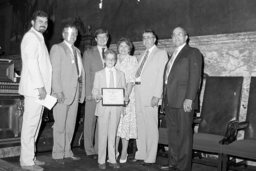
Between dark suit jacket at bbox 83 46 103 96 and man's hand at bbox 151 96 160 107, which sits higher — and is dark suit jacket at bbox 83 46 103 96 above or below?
above

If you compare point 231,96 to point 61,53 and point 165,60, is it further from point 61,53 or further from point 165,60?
point 61,53

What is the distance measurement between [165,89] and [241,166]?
1.53 m

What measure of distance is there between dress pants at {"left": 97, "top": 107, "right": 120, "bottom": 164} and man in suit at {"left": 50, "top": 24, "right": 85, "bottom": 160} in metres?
0.49

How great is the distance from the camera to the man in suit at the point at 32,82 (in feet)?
11.2

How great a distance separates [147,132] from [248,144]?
4.03 feet

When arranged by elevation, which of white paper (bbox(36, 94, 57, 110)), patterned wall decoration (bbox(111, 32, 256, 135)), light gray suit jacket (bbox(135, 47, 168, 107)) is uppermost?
patterned wall decoration (bbox(111, 32, 256, 135))

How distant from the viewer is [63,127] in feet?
12.9

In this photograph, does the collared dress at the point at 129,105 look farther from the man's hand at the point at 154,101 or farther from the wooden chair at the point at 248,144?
the wooden chair at the point at 248,144

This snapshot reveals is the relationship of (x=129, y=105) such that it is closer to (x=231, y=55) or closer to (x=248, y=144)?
(x=248, y=144)

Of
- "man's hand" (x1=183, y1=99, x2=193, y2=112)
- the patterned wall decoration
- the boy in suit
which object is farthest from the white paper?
the patterned wall decoration

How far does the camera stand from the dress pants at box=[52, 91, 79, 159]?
392 cm

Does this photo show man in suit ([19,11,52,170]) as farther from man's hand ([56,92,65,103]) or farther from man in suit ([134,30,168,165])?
man in suit ([134,30,168,165])

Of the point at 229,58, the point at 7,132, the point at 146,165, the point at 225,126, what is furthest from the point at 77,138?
the point at 229,58

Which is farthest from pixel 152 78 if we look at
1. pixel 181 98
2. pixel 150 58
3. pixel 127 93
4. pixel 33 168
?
pixel 33 168
